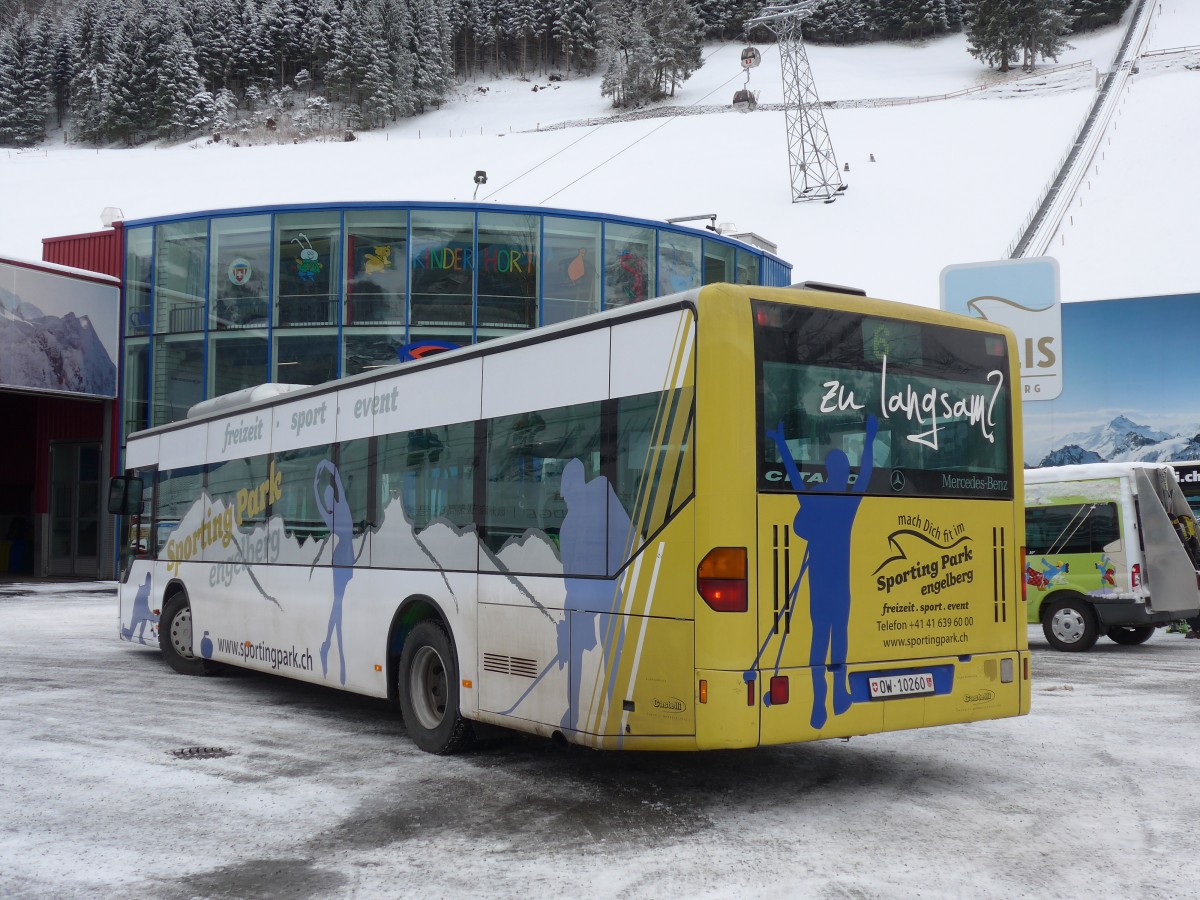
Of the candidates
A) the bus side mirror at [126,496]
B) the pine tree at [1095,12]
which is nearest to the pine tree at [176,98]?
the pine tree at [1095,12]

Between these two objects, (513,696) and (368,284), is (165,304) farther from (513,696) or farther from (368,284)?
(513,696)

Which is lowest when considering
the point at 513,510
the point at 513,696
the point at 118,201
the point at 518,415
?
the point at 513,696

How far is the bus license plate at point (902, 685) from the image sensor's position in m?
6.45

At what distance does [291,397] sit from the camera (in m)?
10.1

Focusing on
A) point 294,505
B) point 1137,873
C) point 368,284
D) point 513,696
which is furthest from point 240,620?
point 368,284

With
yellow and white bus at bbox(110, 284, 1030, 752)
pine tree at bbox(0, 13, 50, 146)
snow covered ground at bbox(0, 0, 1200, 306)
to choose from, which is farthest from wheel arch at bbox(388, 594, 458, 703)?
pine tree at bbox(0, 13, 50, 146)

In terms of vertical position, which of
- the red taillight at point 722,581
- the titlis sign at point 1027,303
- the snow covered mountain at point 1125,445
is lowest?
the red taillight at point 722,581

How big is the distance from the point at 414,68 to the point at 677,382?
118 m

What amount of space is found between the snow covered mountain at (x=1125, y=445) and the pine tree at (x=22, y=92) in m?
107

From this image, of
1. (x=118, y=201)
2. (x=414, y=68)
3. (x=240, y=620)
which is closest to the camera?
(x=240, y=620)

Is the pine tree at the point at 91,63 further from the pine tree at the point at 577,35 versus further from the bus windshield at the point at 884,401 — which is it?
the bus windshield at the point at 884,401

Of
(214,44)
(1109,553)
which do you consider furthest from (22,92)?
(1109,553)

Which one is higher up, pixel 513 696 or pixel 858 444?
pixel 858 444

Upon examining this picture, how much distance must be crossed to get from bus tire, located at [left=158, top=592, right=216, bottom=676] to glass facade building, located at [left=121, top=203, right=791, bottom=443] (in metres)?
13.6
